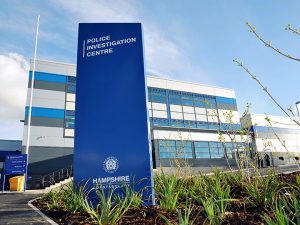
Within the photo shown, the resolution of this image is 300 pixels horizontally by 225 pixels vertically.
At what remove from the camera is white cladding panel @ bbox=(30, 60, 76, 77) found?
32000 mm

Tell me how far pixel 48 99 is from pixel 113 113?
28.4 meters

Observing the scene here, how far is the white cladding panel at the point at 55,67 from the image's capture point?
32000mm

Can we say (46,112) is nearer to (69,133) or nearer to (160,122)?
(69,133)

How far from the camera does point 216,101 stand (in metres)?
42.7

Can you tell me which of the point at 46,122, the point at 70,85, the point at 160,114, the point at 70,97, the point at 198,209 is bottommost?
the point at 198,209

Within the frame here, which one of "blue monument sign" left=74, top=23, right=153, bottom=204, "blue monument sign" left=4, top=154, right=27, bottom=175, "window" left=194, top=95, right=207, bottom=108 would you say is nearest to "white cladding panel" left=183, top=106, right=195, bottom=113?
"window" left=194, top=95, right=207, bottom=108

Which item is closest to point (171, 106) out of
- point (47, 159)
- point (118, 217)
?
point (47, 159)

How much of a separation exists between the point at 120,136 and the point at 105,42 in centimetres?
207

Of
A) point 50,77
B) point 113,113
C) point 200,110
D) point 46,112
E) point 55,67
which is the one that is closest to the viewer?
point 113,113

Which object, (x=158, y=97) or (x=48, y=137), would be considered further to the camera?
(x=158, y=97)

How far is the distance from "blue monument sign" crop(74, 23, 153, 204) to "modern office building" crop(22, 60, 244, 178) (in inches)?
768

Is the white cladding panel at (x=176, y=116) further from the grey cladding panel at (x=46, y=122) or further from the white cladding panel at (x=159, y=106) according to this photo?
the grey cladding panel at (x=46, y=122)

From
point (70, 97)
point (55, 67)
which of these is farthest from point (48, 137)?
point (55, 67)

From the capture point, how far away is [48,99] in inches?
1236
